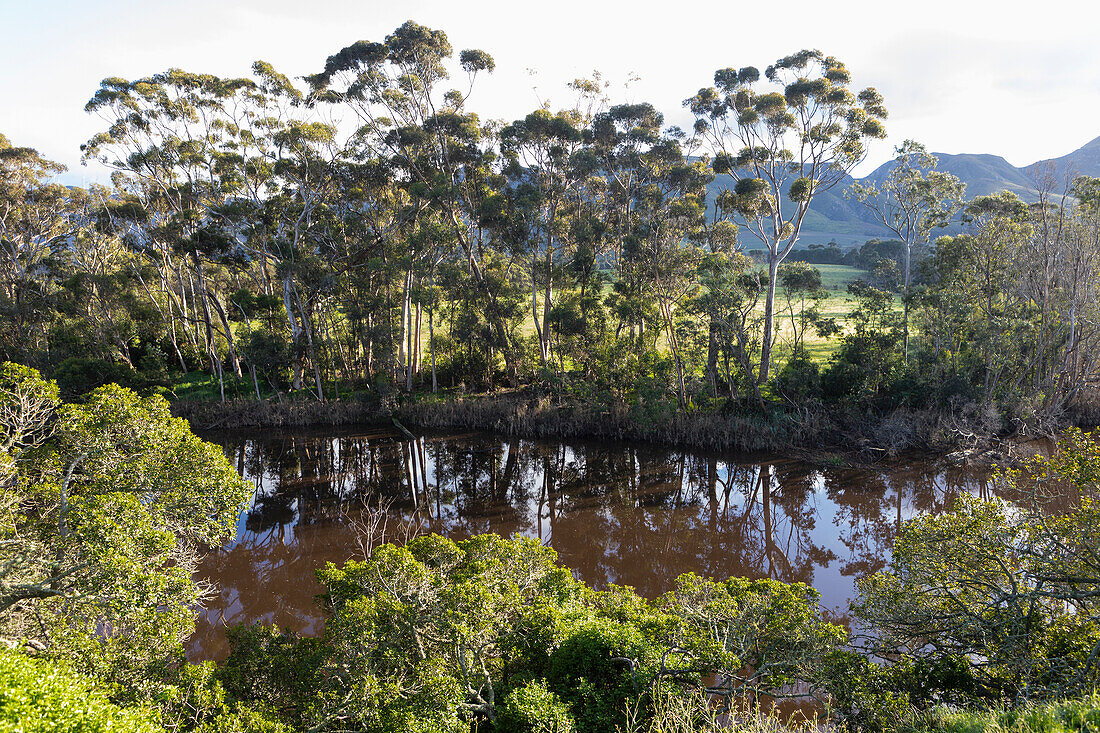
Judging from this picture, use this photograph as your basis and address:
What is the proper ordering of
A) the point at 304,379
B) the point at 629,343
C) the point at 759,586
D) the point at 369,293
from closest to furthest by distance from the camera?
the point at 759,586 < the point at 629,343 < the point at 369,293 < the point at 304,379

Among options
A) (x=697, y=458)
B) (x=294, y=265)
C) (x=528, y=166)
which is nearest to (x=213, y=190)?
(x=294, y=265)

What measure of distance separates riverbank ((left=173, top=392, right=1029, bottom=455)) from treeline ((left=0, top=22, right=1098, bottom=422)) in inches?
32.5

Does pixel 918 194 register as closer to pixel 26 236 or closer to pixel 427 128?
pixel 427 128

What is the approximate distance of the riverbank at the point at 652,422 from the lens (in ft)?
60.6

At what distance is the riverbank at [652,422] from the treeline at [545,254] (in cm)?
82

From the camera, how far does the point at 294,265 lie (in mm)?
23766

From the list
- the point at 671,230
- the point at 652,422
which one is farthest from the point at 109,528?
the point at 671,230

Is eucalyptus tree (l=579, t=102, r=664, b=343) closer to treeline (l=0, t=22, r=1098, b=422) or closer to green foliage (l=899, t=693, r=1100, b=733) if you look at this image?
treeline (l=0, t=22, r=1098, b=422)

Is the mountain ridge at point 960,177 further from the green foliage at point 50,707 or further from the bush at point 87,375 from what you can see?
the green foliage at point 50,707

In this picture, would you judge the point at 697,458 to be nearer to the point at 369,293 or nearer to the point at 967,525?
the point at 967,525

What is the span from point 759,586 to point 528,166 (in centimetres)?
2026

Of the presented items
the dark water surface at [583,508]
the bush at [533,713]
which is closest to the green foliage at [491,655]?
the bush at [533,713]

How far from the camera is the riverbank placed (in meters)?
18.5

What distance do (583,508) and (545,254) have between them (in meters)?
12.5
